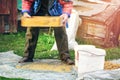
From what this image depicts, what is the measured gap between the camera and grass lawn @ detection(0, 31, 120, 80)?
335 inches

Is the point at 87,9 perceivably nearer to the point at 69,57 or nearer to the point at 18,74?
the point at 69,57

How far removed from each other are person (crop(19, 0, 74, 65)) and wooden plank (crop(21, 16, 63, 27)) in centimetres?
9

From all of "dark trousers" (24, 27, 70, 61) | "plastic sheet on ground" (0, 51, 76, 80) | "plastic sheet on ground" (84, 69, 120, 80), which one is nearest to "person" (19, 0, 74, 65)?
"dark trousers" (24, 27, 70, 61)

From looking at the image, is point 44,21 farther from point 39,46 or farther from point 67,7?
point 39,46

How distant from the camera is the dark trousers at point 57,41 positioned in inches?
304

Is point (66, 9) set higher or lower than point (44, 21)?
higher

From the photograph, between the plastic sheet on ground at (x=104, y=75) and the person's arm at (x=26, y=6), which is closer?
the plastic sheet on ground at (x=104, y=75)

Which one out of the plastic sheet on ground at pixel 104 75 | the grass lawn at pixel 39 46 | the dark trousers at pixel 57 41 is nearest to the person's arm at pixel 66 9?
the dark trousers at pixel 57 41

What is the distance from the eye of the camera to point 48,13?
24.6ft

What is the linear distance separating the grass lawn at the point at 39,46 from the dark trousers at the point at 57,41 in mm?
477

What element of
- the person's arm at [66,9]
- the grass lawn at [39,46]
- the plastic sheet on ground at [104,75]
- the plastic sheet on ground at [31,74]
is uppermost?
the person's arm at [66,9]

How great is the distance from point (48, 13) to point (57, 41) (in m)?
0.58

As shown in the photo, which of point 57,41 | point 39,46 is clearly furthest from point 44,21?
point 39,46

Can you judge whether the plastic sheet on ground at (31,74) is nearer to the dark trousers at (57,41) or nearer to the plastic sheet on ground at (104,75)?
the dark trousers at (57,41)
